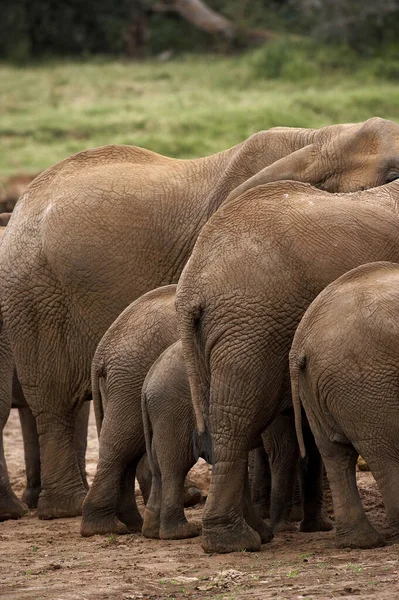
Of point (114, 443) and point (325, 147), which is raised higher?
point (325, 147)

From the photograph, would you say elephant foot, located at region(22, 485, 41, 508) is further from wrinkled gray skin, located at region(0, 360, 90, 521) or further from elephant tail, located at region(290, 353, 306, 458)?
elephant tail, located at region(290, 353, 306, 458)

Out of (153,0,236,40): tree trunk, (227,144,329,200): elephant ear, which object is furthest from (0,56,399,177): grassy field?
(227,144,329,200): elephant ear

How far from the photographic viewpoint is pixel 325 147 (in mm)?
8375

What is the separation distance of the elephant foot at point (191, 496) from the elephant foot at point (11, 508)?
107 centimetres

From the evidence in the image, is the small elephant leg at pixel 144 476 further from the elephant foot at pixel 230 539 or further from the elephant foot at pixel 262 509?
the elephant foot at pixel 230 539

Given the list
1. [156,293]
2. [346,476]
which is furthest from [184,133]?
[346,476]

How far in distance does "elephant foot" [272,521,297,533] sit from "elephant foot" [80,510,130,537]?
2.82ft

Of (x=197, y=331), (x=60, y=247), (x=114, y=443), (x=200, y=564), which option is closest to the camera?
(x=200, y=564)

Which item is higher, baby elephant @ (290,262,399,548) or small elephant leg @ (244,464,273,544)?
baby elephant @ (290,262,399,548)

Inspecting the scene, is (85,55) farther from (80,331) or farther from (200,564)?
(200,564)

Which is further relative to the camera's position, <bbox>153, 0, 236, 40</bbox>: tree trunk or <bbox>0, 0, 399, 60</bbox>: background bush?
<bbox>153, 0, 236, 40</bbox>: tree trunk

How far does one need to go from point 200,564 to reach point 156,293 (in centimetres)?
185

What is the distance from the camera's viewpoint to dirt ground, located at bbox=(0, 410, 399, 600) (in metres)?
5.88

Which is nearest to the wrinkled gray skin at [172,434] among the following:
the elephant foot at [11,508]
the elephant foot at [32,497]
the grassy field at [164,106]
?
the elephant foot at [11,508]
